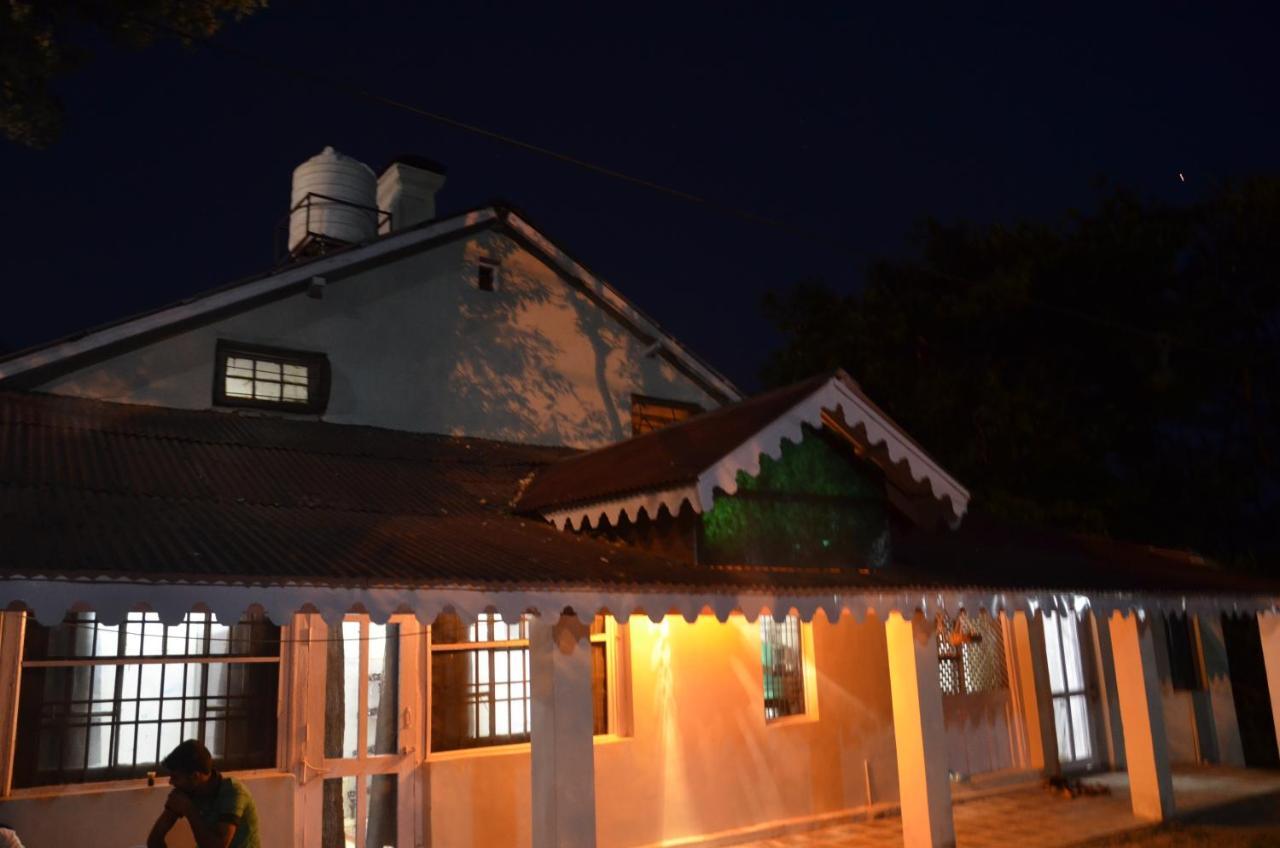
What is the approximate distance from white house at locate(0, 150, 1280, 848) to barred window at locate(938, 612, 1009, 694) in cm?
6

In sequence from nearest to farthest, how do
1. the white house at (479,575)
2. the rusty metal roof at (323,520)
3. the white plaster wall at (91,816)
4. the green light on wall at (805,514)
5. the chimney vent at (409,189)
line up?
the rusty metal roof at (323,520)
the white house at (479,575)
the white plaster wall at (91,816)
the green light on wall at (805,514)
the chimney vent at (409,189)

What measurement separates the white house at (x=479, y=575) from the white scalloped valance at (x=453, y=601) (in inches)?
0.7

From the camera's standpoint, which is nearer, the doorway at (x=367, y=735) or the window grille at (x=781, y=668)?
the doorway at (x=367, y=735)

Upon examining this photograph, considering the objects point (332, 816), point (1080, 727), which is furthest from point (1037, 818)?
point (332, 816)

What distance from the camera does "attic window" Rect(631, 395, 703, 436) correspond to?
11.7 metres

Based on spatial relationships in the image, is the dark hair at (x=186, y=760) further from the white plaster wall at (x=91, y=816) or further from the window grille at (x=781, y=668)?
the window grille at (x=781, y=668)

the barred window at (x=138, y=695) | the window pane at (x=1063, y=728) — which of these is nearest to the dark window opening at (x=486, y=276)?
the barred window at (x=138, y=695)

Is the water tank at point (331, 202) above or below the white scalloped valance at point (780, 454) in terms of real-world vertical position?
above

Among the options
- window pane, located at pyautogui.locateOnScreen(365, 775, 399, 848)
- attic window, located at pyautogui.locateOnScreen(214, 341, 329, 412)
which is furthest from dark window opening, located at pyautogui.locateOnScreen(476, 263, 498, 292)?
window pane, located at pyautogui.locateOnScreen(365, 775, 399, 848)

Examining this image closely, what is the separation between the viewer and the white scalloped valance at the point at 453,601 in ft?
15.6

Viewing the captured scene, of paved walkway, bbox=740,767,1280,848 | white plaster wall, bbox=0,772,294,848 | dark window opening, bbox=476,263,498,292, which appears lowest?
paved walkway, bbox=740,767,1280,848

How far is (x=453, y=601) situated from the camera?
5602mm

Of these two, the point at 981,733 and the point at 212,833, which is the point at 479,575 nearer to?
the point at 212,833

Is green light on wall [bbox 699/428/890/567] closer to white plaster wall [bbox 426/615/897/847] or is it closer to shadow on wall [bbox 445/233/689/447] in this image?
white plaster wall [bbox 426/615/897/847]
